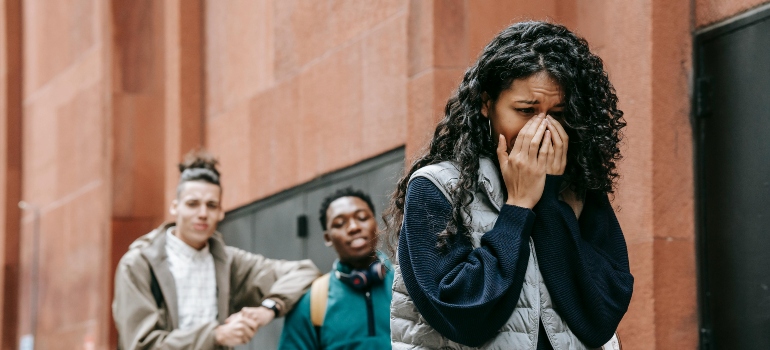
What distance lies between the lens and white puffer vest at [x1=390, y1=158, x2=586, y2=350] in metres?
3.81

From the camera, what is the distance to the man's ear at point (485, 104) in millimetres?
4109

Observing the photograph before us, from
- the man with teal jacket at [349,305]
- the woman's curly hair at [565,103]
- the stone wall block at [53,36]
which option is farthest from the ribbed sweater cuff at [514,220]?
the stone wall block at [53,36]

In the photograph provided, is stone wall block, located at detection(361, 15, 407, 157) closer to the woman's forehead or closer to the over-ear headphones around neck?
the over-ear headphones around neck

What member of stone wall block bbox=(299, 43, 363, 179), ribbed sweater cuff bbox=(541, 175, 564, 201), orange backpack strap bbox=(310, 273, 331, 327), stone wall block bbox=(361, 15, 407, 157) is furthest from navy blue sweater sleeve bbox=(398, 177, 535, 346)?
stone wall block bbox=(299, 43, 363, 179)

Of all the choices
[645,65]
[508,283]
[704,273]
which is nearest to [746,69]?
[645,65]

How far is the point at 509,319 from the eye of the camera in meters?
3.81

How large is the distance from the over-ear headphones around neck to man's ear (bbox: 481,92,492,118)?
337 cm

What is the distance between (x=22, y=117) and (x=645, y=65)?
18.0 m

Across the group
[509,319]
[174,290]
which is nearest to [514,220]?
[509,319]

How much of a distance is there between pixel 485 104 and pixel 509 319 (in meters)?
0.73

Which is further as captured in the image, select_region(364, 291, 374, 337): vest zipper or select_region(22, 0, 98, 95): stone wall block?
select_region(22, 0, 98, 95): stone wall block

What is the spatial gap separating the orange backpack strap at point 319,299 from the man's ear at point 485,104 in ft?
11.7

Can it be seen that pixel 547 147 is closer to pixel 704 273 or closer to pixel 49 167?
pixel 704 273

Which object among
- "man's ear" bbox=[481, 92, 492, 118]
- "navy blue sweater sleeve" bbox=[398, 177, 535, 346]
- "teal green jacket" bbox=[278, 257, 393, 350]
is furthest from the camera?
"teal green jacket" bbox=[278, 257, 393, 350]
